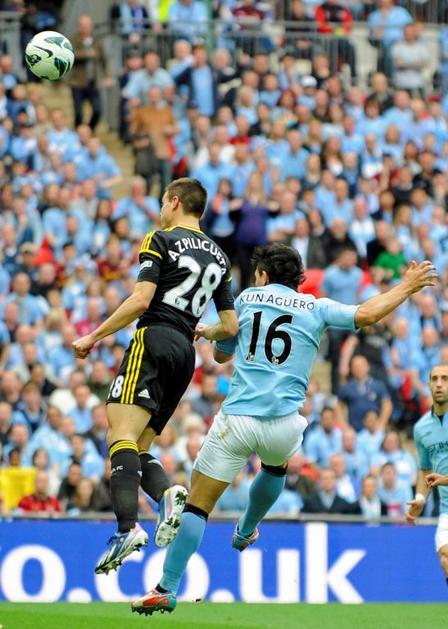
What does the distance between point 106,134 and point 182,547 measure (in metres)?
14.5

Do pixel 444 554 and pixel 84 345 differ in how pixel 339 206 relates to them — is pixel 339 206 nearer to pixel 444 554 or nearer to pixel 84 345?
pixel 444 554

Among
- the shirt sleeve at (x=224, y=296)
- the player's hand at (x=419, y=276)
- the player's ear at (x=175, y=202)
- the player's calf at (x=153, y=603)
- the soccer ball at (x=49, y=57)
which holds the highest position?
the soccer ball at (x=49, y=57)

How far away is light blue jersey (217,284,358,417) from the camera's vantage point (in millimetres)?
12008

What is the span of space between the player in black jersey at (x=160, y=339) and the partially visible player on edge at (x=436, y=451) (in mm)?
2926

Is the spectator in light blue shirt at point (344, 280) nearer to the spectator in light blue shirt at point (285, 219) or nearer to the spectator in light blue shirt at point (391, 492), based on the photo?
the spectator in light blue shirt at point (285, 219)

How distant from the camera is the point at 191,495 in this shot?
1212cm

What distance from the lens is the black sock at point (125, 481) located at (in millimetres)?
11727

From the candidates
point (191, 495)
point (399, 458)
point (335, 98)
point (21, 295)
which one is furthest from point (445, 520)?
point (335, 98)

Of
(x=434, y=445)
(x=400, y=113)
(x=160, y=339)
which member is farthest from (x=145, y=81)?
(x=160, y=339)

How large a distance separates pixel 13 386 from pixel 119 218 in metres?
3.62

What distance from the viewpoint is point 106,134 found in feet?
84.5

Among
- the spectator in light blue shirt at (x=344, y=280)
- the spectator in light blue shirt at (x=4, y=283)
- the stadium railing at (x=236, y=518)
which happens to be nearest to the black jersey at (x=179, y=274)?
the stadium railing at (x=236, y=518)

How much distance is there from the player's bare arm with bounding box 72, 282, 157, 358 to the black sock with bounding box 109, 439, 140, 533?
0.71 meters

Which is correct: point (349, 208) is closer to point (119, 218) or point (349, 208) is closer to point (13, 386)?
point (119, 218)
